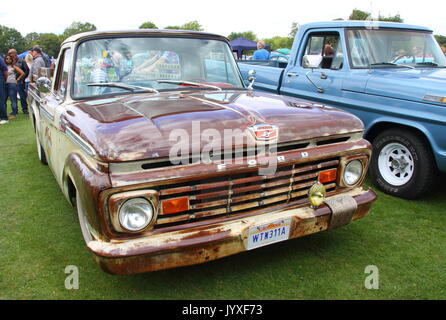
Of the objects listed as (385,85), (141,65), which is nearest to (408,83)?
(385,85)

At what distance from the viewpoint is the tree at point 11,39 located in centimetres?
8300

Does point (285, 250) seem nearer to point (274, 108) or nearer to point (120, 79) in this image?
point (274, 108)

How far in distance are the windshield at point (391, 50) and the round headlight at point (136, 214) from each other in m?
3.73

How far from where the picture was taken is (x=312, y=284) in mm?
2793

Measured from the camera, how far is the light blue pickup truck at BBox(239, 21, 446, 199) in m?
4.12

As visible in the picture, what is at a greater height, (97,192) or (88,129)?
(88,129)

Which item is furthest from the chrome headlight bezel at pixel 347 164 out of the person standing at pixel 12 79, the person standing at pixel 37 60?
the person standing at pixel 12 79

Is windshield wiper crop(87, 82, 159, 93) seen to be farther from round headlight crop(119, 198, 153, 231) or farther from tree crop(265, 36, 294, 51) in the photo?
tree crop(265, 36, 294, 51)

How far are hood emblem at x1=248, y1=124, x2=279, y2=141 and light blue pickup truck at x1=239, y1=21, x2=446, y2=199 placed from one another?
1.72 m

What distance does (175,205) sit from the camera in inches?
91.0

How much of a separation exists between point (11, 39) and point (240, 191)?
103m

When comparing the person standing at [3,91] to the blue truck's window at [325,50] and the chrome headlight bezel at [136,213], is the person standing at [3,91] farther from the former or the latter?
the chrome headlight bezel at [136,213]
